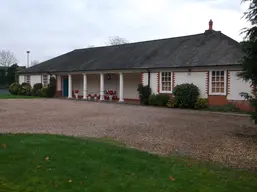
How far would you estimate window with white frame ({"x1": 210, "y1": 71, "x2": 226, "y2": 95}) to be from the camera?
18.2m

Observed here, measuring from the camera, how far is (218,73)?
18469 millimetres

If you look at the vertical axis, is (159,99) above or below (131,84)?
below

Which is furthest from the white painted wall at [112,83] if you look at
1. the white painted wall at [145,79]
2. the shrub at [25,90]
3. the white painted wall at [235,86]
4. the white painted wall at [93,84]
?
the white painted wall at [235,86]

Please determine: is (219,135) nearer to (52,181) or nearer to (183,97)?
(52,181)

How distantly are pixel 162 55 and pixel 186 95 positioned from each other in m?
5.51

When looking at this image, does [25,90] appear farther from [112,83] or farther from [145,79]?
[145,79]

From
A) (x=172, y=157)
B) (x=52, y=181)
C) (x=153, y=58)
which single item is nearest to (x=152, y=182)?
(x=52, y=181)

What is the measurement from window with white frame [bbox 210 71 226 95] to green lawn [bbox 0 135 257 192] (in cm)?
1300

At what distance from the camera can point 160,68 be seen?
2111cm

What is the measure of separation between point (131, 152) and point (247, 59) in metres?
4.52

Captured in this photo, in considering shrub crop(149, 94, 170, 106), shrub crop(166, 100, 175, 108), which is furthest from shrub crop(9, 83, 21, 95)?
shrub crop(166, 100, 175, 108)

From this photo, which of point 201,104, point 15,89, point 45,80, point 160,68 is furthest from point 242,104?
point 15,89

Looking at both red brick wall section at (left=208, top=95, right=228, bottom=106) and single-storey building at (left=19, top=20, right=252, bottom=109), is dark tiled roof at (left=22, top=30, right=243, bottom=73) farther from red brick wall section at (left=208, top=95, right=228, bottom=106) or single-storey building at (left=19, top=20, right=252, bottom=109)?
red brick wall section at (left=208, top=95, right=228, bottom=106)

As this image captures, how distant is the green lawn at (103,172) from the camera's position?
14.0ft
